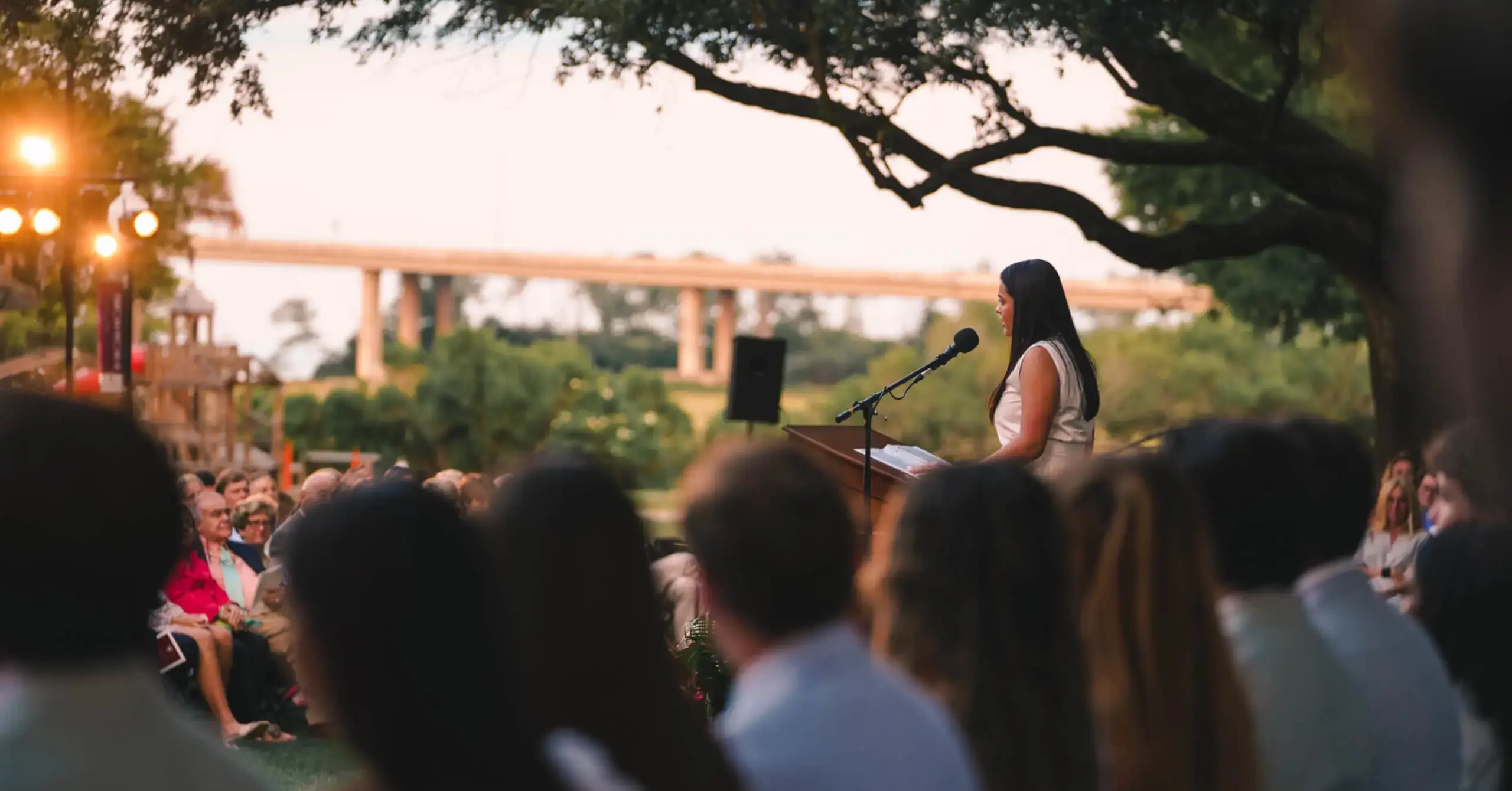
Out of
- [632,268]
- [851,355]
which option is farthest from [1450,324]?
[851,355]

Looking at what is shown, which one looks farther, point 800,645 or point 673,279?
point 673,279

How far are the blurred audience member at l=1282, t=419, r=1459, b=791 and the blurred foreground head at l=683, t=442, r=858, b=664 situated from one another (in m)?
1.16

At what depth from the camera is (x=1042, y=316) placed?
6.06 metres

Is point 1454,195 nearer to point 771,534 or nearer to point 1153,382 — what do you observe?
point 771,534

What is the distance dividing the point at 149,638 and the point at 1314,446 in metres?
2.14

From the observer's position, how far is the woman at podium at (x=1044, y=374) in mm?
5984

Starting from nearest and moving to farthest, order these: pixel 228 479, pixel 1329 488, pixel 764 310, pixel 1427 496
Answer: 1. pixel 1329 488
2. pixel 1427 496
3. pixel 228 479
4. pixel 764 310

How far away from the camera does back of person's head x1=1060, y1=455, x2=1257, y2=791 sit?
106 inches

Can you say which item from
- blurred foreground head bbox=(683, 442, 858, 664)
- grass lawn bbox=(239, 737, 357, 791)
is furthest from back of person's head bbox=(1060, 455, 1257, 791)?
grass lawn bbox=(239, 737, 357, 791)

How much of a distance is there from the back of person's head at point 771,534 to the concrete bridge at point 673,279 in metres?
45.0

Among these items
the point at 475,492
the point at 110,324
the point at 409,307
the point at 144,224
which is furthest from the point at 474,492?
the point at 409,307

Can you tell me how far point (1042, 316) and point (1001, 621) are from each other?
354 cm

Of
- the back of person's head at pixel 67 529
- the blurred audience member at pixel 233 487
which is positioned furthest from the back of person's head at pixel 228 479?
the back of person's head at pixel 67 529

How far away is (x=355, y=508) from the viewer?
1.62 m
